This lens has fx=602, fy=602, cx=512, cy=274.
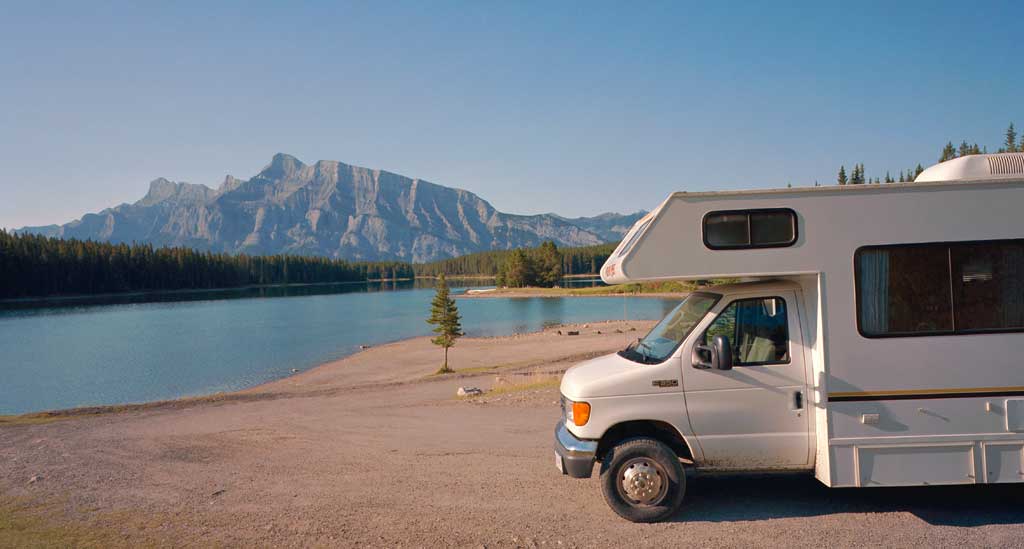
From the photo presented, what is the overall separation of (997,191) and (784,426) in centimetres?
334

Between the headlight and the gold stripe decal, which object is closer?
the gold stripe decal

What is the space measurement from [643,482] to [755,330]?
2.05 metres

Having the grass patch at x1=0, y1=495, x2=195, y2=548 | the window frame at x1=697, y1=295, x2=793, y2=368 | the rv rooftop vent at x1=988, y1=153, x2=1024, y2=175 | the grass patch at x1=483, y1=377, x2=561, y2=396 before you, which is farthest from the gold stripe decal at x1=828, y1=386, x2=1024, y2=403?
the grass patch at x1=483, y1=377, x2=561, y2=396

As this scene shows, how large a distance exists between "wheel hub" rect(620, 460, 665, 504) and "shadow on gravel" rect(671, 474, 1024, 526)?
0.44 meters

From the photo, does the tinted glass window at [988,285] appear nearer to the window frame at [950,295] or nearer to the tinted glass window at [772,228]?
the window frame at [950,295]

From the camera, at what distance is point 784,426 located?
21.0ft

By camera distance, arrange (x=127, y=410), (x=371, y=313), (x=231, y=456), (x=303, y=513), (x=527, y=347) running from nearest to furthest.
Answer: (x=303, y=513) → (x=231, y=456) → (x=127, y=410) → (x=527, y=347) → (x=371, y=313)

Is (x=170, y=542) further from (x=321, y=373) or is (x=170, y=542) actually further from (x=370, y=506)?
(x=321, y=373)

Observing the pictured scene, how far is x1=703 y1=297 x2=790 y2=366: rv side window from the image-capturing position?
6.47 m

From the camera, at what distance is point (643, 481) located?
6520 mm

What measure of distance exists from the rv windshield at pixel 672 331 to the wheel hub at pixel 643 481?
114 cm

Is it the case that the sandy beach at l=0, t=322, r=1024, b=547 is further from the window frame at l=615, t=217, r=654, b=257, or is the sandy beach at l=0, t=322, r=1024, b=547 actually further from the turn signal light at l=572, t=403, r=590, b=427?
the window frame at l=615, t=217, r=654, b=257

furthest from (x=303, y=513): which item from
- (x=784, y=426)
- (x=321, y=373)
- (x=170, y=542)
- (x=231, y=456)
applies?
(x=321, y=373)

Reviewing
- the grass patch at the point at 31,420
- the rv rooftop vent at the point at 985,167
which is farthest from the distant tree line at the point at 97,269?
the rv rooftop vent at the point at 985,167
